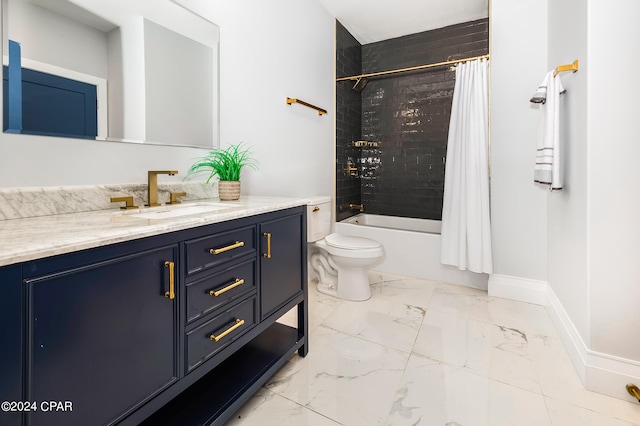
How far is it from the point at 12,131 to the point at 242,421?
1.41 m

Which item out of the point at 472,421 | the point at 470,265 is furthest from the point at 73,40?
the point at 470,265

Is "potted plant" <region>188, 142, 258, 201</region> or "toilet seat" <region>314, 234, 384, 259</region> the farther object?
"toilet seat" <region>314, 234, 384, 259</region>

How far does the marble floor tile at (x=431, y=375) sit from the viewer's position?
53.2 inches

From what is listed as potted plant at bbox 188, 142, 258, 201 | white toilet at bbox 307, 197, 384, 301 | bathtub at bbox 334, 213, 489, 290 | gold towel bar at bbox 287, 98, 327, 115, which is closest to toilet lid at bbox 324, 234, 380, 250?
white toilet at bbox 307, 197, 384, 301

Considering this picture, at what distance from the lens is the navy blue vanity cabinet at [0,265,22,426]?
65 cm

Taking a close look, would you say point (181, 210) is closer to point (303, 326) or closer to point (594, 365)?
point (303, 326)

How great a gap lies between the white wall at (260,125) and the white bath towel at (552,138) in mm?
1772

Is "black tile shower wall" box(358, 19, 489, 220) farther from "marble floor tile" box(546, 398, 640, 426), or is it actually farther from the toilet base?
"marble floor tile" box(546, 398, 640, 426)

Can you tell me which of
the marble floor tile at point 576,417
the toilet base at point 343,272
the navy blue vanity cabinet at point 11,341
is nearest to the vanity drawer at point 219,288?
the navy blue vanity cabinet at point 11,341

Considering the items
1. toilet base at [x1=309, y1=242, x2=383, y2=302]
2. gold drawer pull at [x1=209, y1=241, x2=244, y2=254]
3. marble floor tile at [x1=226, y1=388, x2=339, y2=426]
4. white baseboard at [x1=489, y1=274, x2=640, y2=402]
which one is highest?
gold drawer pull at [x1=209, y1=241, x2=244, y2=254]

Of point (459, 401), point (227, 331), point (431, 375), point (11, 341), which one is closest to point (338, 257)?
point (431, 375)

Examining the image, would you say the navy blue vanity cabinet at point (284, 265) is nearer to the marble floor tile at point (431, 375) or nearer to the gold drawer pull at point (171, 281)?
the marble floor tile at point (431, 375)

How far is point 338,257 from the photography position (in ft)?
8.27

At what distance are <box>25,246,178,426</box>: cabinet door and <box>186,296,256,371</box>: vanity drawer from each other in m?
0.07
